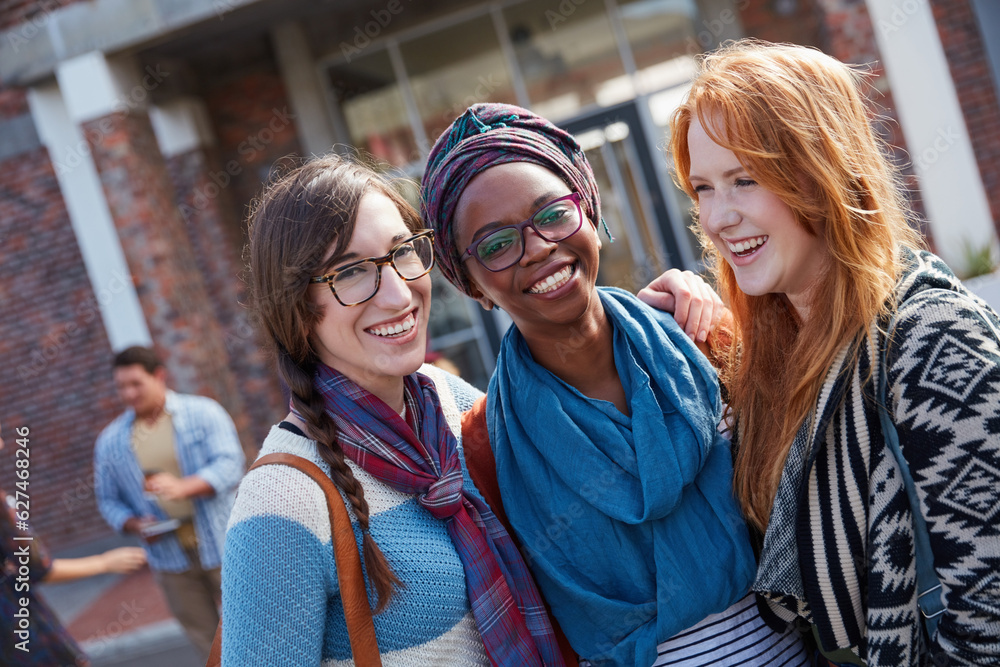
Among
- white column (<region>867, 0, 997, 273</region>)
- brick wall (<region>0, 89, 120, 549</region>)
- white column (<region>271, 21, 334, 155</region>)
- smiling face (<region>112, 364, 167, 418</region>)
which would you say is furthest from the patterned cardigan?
brick wall (<region>0, 89, 120, 549</region>)

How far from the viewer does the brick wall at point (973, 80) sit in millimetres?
6168

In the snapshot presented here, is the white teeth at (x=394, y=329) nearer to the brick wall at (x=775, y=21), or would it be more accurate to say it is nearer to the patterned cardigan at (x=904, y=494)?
the patterned cardigan at (x=904, y=494)

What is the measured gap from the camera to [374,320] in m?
1.62

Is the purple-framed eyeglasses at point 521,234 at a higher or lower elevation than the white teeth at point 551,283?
higher

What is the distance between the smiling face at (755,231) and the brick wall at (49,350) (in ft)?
22.6

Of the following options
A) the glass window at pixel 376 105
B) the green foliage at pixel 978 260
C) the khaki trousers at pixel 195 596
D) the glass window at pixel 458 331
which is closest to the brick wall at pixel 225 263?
the glass window at pixel 376 105

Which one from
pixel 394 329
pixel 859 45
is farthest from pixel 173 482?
pixel 859 45

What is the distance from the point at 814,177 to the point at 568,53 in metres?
5.69

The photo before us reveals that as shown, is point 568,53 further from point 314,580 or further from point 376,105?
point 314,580

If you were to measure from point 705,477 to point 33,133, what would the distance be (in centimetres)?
744

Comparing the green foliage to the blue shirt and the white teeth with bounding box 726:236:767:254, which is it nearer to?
the white teeth with bounding box 726:236:767:254

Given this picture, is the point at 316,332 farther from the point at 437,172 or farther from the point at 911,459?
the point at 911,459

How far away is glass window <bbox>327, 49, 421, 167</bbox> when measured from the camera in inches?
276

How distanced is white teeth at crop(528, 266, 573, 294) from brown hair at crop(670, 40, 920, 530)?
1.39 feet
